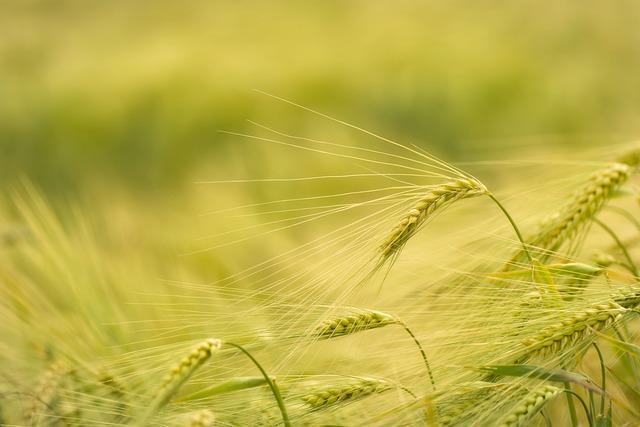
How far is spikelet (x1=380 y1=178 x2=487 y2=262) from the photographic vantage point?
65 cm

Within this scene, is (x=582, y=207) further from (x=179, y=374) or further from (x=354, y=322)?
(x=179, y=374)

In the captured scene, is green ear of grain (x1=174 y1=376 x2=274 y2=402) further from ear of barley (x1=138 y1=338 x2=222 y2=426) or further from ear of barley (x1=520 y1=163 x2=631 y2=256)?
ear of barley (x1=520 y1=163 x2=631 y2=256)

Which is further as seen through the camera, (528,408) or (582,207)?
(582,207)

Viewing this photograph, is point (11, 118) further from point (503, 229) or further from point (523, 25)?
point (503, 229)

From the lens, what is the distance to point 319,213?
0.70 meters

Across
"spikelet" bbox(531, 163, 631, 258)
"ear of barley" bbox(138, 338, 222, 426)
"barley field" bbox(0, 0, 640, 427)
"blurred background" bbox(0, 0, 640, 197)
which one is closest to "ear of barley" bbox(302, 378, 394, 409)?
"barley field" bbox(0, 0, 640, 427)

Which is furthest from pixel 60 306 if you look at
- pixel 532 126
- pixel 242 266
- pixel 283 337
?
pixel 532 126

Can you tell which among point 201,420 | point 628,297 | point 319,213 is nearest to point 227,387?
point 201,420

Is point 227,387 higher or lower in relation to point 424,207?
lower

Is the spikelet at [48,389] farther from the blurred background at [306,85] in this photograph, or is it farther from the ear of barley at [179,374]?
the blurred background at [306,85]

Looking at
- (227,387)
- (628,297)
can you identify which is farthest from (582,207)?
(227,387)

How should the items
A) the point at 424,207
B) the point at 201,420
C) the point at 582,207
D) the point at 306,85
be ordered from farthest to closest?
the point at 306,85, the point at 582,207, the point at 424,207, the point at 201,420

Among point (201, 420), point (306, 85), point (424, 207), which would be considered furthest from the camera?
point (306, 85)

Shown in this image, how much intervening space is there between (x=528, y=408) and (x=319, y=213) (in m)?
0.22
